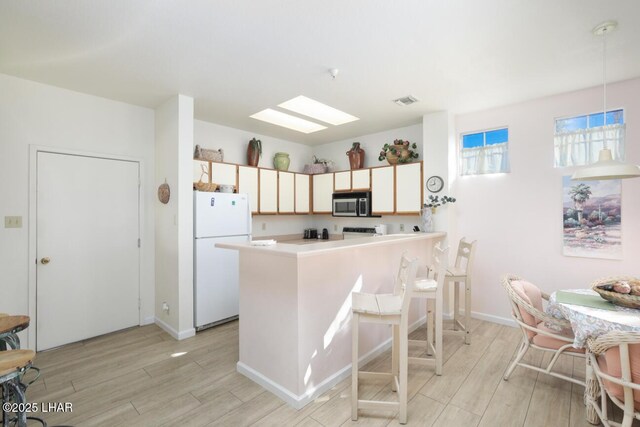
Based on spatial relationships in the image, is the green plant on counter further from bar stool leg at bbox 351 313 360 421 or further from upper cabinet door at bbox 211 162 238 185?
bar stool leg at bbox 351 313 360 421

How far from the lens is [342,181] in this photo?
4.98 m

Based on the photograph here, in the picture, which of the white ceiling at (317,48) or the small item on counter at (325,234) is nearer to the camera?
the white ceiling at (317,48)

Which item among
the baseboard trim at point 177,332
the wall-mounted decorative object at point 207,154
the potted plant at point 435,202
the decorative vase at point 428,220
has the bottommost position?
the baseboard trim at point 177,332

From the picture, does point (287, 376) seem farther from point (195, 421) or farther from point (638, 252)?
point (638, 252)

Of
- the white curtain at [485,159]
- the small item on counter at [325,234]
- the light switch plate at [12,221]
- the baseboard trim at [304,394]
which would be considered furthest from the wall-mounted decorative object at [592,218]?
the light switch plate at [12,221]

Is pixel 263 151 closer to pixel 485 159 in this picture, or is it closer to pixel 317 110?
pixel 317 110

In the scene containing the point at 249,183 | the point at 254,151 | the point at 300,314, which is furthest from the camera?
the point at 254,151

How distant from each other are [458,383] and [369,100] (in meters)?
2.96

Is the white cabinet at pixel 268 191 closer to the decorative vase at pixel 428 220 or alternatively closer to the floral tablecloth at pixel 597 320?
the decorative vase at pixel 428 220

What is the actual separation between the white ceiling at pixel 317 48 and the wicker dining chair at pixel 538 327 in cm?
192

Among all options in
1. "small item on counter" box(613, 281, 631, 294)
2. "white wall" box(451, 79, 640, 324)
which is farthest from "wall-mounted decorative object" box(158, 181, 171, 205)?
"small item on counter" box(613, 281, 631, 294)

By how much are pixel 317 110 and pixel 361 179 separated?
133 cm

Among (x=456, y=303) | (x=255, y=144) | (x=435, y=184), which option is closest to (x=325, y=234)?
(x=255, y=144)

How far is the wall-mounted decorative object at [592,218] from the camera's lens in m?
3.02
